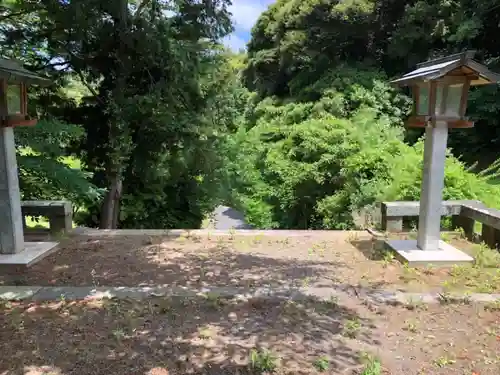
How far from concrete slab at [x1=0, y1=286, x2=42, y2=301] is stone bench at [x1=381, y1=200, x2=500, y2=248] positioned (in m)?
4.57

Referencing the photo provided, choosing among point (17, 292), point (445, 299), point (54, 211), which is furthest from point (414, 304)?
point (54, 211)

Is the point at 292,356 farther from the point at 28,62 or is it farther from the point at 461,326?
the point at 28,62

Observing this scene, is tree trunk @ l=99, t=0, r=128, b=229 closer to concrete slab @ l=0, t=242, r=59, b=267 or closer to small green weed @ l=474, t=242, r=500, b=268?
concrete slab @ l=0, t=242, r=59, b=267

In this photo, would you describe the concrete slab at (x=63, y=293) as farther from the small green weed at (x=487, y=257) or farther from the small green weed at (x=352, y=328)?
the small green weed at (x=487, y=257)

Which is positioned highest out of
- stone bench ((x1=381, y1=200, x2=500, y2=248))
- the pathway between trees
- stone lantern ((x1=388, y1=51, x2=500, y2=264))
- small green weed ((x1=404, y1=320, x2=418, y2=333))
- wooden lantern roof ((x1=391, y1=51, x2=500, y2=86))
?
wooden lantern roof ((x1=391, y1=51, x2=500, y2=86))

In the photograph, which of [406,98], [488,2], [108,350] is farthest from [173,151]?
[488,2]

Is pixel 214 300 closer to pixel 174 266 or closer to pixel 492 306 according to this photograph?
pixel 174 266

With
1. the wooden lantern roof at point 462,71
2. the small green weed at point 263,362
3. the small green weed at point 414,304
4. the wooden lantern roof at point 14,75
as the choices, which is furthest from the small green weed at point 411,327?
the wooden lantern roof at point 14,75

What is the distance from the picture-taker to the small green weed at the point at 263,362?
8.23 ft

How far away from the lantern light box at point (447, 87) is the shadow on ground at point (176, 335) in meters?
2.45

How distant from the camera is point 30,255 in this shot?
4.48 metres

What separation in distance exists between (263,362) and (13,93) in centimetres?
389

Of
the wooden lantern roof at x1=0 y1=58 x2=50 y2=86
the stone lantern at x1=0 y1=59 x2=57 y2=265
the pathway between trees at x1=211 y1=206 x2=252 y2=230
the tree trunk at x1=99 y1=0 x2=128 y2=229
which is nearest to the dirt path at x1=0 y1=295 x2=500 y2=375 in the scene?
the stone lantern at x1=0 y1=59 x2=57 y2=265

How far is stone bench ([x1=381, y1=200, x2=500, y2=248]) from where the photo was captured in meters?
5.21
